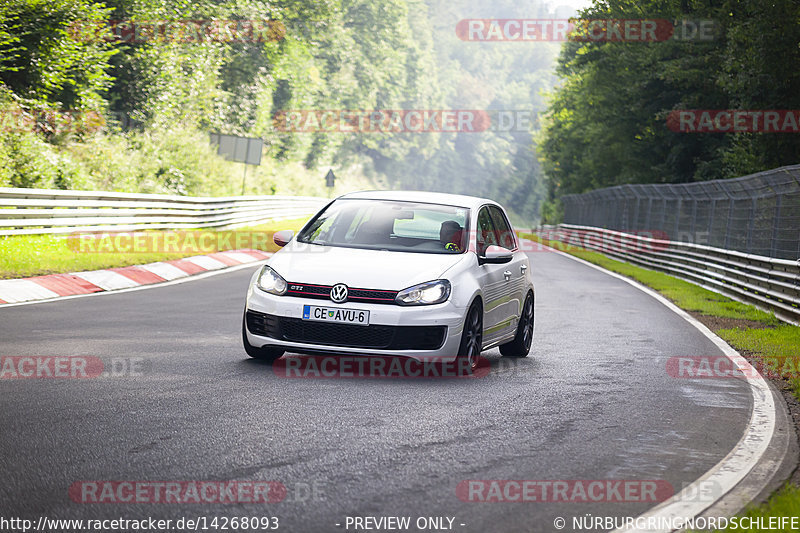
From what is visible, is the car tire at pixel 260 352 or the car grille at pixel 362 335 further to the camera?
the car tire at pixel 260 352

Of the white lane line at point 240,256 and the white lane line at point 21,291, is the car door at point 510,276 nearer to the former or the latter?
the white lane line at point 21,291

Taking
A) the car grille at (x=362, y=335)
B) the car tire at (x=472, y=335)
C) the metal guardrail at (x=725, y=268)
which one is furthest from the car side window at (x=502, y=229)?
the metal guardrail at (x=725, y=268)

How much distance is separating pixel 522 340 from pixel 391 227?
1.92 m

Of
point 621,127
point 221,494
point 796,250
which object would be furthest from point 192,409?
point 621,127

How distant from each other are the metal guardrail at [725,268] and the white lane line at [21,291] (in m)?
10.4

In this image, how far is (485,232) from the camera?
10453 mm

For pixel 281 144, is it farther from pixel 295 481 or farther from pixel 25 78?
pixel 295 481

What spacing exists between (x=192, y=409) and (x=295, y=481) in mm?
1979

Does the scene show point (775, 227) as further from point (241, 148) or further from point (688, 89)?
point (241, 148)

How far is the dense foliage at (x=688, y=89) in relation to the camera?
3006 cm

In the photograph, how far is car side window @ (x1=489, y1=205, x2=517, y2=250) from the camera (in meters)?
11.0

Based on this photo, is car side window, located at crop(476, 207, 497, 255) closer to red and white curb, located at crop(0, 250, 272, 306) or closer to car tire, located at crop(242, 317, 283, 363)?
car tire, located at crop(242, 317, 283, 363)

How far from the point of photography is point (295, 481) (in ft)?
17.6

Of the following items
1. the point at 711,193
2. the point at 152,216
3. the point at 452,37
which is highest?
the point at 452,37
